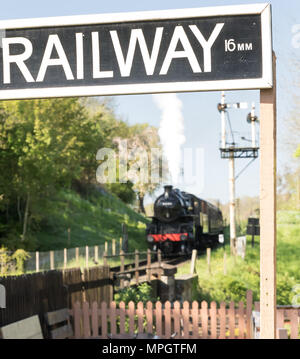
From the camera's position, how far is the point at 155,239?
20719 millimetres

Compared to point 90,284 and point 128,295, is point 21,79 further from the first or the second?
point 128,295

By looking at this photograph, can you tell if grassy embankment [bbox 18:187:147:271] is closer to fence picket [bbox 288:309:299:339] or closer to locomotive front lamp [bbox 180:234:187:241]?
locomotive front lamp [bbox 180:234:187:241]

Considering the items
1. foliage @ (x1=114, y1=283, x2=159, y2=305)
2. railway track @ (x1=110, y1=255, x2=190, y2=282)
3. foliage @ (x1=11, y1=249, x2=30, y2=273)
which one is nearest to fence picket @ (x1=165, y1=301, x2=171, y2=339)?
foliage @ (x1=114, y1=283, x2=159, y2=305)

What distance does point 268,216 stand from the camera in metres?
3.59

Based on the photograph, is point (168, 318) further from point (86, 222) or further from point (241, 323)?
point (86, 222)

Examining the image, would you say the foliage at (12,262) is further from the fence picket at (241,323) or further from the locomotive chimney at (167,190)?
the fence picket at (241,323)

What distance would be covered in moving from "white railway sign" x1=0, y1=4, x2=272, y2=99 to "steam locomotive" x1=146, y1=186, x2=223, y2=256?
16921 millimetres

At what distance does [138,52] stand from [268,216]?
1584mm

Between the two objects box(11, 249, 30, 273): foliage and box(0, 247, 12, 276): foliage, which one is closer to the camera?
box(0, 247, 12, 276): foliage

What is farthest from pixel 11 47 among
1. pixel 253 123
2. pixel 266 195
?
pixel 253 123

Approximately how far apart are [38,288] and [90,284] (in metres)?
2.46

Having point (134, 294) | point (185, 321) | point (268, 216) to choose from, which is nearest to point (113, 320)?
point (185, 321)

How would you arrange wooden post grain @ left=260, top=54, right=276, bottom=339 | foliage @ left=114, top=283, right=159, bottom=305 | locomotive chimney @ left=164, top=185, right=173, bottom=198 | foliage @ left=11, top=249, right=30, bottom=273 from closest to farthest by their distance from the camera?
wooden post grain @ left=260, top=54, right=276, bottom=339 → foliage @ left=114, top=283, right=159, bottom=305 → foliage @ left=11, top=249, right=30, bottom=273 → locomotive chimney @ left=164, top=185, right=173, bottom=198

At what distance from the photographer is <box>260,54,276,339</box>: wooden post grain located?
3551 millimetres
